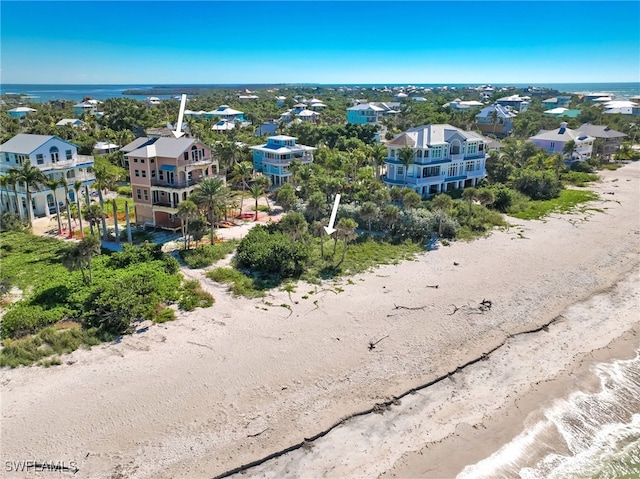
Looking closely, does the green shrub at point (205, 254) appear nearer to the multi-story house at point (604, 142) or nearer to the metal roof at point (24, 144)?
the metal roof at point (24, 144)

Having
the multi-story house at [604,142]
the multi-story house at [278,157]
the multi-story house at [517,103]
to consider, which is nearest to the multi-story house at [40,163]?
the multi-story house at [278,157]

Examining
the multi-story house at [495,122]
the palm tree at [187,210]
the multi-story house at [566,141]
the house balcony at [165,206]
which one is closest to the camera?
the palm tree at [187,210]

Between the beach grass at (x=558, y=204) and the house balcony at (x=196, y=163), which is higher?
the house balcony at (x=196, y=163)

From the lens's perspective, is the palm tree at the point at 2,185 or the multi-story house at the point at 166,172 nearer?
the multi-story house at the point at 166,172

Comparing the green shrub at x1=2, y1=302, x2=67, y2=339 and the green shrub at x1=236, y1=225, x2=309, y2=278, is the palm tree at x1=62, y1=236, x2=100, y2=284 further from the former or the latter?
the green shrub at x1=236, y1=225, x2=309, y2=278

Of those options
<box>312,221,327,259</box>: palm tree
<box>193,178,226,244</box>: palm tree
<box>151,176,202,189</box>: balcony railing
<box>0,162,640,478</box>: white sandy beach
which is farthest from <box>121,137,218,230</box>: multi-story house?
<box>312,221,327,259</box>: palm tree

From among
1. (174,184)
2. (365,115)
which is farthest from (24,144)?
(365,115)
